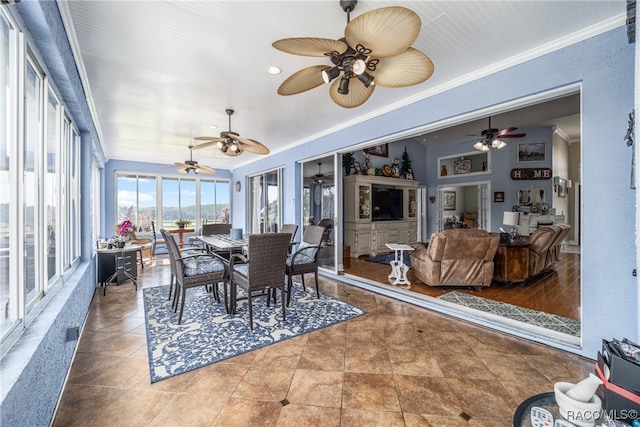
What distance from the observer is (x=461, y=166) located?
8.34m

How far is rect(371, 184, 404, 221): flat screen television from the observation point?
284 inches

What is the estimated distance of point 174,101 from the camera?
3711 millimetres

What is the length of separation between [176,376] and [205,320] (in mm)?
1058

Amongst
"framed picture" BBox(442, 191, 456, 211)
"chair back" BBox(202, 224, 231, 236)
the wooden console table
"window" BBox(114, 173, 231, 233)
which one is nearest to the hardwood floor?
the wooden console table

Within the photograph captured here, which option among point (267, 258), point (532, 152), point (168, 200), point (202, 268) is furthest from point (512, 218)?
point (168, 200)

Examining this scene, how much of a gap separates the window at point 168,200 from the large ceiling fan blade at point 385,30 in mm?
8079

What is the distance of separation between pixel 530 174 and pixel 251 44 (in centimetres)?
770

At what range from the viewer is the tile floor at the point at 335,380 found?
1656mm

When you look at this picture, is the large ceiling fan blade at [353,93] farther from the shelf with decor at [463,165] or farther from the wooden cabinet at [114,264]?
the shelf with decor at [463,165]

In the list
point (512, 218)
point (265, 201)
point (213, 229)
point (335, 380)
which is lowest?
point (335, 380)

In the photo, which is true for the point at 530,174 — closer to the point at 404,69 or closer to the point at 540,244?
the point at 540,244

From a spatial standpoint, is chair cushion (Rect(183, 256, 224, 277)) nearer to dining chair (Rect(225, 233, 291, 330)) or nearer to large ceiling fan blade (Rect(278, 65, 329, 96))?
dining chair (Rect(225, 233, 291, 330))

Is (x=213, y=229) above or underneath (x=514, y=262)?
above

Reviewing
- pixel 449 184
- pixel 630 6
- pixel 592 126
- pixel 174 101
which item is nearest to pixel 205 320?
pixel 174 101
